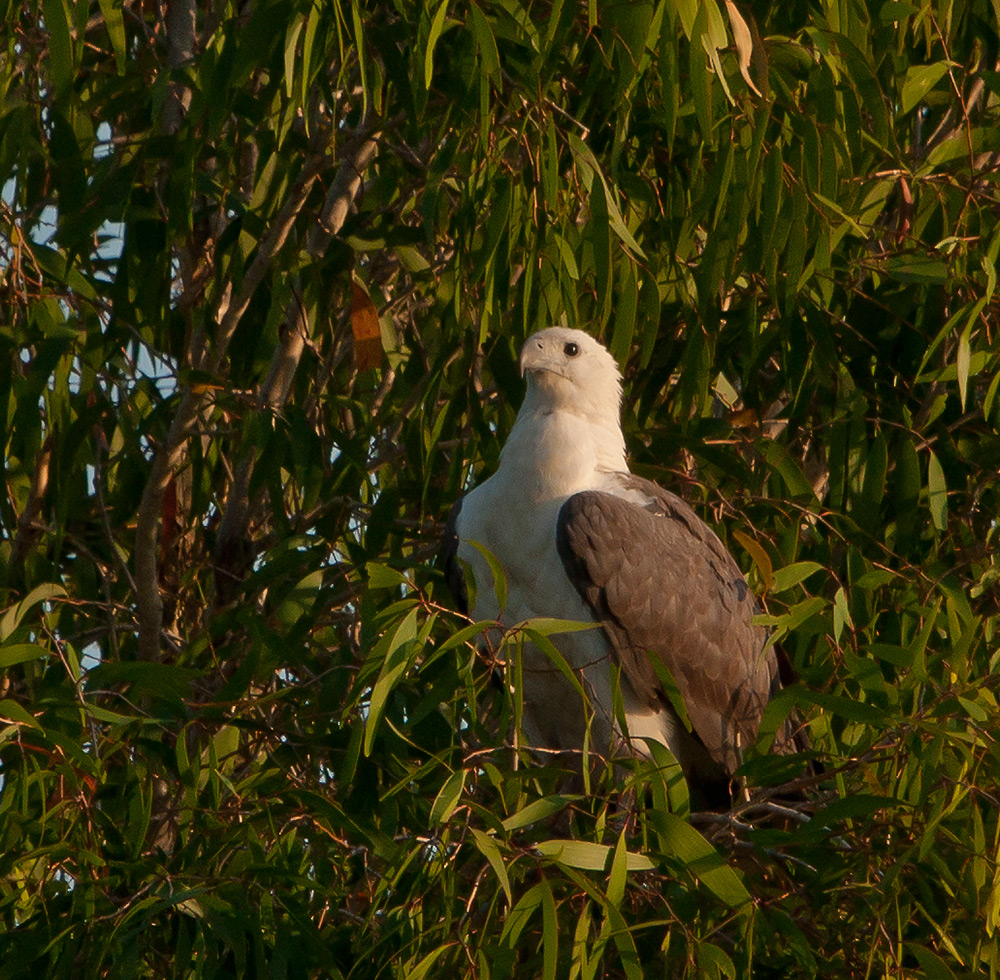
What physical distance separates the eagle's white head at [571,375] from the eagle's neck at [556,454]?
0.03m

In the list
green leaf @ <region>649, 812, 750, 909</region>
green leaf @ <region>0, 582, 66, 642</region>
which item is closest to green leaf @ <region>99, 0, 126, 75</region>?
green leaf @ <region>0, 582, 66, 642</region>

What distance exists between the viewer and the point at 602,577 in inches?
168

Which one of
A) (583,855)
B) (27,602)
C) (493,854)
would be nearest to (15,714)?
(27,602)

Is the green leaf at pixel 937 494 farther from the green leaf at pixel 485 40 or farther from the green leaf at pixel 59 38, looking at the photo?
the green leaf at pixel 59 38

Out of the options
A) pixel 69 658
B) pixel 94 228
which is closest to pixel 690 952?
pixel 69 658

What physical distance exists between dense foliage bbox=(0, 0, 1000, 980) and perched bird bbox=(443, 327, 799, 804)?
5.6 inches

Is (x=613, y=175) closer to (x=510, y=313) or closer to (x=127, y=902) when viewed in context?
(x=510, y=313)

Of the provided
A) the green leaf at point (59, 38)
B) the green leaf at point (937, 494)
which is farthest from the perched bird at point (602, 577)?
the green leaf at point (59, 38)

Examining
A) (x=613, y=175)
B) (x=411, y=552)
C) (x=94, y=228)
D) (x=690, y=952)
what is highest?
(x=613, y=175)

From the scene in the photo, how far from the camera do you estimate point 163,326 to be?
471cm

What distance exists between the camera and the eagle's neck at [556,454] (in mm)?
4426

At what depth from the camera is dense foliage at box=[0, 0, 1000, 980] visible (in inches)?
119

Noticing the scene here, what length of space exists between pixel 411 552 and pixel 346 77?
4.83 ft

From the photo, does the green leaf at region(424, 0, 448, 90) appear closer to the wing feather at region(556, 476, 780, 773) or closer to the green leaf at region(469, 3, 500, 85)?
the green leaf at region(469, 3, 500, 85)
